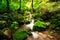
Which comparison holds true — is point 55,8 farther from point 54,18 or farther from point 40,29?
point 40,29

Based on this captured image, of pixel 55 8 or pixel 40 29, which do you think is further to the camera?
pixel 55 8

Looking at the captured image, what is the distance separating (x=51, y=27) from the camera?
11523 mm

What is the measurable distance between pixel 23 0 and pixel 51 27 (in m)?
11.1

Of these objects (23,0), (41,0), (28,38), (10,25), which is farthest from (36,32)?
(23,0)

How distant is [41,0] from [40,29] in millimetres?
7882

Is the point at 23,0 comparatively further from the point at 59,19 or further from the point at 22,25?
the point at 59,19

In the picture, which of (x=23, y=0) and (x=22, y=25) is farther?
(x=23, y=0)

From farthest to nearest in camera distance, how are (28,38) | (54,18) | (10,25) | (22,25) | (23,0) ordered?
1. (23,0)
2. (22,25)
3. (54,18)
4. (10,25)
5. (28,38)

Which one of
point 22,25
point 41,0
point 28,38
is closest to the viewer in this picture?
point 28,38

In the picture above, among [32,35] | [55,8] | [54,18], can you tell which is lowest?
[32,35]

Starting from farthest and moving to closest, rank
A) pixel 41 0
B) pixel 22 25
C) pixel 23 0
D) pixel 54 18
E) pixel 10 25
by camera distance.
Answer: pixel 23 0 → pixel 41 0 → pixel 22 25 → pixel 54 18 → pixel 10 25

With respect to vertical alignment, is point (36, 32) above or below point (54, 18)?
below

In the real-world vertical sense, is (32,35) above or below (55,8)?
below

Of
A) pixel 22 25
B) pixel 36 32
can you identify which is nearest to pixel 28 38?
pixel 36 32
